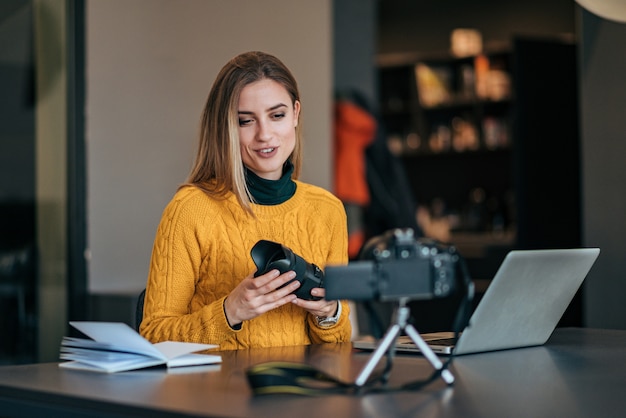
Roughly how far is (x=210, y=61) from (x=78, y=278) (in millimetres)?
1298

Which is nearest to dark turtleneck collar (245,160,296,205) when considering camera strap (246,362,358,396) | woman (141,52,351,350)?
woman (141,52,351,350)

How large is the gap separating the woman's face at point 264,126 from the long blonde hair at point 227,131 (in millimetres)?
26

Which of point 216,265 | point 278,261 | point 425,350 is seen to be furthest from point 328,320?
point 425,350

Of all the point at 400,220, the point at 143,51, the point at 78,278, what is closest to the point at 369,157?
the point at 400,220

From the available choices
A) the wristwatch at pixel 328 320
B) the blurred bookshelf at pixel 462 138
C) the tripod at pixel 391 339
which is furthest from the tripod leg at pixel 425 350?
the blurred bookshelf at pixel 462 138

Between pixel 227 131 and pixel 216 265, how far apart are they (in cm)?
32

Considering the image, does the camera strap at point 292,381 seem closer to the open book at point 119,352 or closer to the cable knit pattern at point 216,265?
the open book at point 119,352

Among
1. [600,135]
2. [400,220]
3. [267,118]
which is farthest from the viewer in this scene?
[400,220]

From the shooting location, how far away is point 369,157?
20.0ft

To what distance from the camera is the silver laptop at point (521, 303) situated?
1.71m

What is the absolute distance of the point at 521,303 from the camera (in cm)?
182

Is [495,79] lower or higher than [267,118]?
higher

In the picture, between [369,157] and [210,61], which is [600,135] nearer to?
[210,61]

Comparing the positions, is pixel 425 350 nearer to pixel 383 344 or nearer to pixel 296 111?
pixel 383 344
